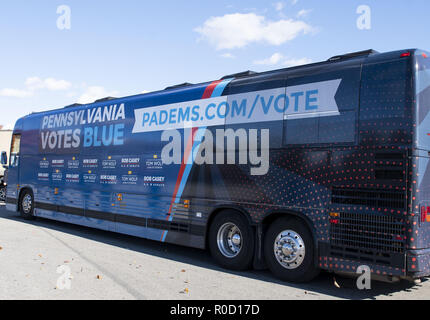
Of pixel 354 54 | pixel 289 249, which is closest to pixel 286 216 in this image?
pixel 289 249

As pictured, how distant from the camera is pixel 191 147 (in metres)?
8.44

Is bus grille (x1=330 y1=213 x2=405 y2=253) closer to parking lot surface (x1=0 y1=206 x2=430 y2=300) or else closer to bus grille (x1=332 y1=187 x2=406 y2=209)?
bus grille (x1=332 y1=187 x2=406 y2=209)

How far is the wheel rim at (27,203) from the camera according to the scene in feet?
46.0

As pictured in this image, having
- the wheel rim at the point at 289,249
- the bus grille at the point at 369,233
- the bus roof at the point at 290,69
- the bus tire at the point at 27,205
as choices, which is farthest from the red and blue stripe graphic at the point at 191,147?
the bus tire at the point at 27,205

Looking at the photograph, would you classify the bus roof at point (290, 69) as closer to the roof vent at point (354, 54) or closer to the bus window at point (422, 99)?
the roof vent at point (354, 54)

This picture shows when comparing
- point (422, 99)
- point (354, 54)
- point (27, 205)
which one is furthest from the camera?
point (27, 205)

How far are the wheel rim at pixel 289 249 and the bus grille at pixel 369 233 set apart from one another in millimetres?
600

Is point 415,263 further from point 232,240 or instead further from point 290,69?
point 290,69

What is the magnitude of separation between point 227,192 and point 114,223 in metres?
3.95

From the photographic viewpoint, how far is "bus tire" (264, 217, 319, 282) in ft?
21.1

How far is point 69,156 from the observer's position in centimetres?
1222

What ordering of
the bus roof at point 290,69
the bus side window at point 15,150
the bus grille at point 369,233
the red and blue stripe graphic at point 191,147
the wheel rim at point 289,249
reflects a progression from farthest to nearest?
the bus side window at point 15,150, the red and blue stripe graphic at point 191,147, the wheel rim at point 289,249, the bus roof at point 290,69, the bus grille at point 369,233

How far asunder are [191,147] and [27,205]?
8.30 meters
